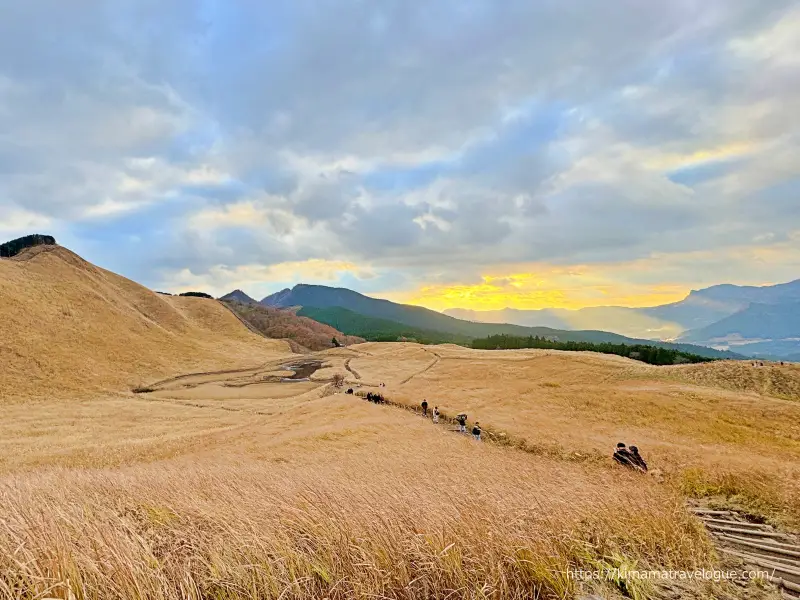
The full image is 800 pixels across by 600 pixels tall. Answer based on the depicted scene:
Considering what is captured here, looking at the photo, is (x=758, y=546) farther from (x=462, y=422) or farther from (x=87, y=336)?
(x=87, y=336)

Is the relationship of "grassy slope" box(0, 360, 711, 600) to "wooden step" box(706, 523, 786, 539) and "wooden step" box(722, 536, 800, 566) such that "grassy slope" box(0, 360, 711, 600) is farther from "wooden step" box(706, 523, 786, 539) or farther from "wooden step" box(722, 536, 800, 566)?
"wooden step" box(706, 523, 786, 539)

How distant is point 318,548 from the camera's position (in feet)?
16.9

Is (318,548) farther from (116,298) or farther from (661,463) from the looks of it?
(116,298)

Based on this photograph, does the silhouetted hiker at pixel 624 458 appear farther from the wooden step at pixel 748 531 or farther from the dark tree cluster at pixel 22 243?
the dark tree cluster at pixel 22 243

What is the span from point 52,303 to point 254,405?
8128cm

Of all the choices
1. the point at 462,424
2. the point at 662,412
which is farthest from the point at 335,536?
the point at 662,412

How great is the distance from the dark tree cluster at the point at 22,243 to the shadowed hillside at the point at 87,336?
22147 mm

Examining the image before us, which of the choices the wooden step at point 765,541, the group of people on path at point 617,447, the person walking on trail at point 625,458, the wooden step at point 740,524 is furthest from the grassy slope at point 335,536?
the group of people on path at point 617,447

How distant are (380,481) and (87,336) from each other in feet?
376

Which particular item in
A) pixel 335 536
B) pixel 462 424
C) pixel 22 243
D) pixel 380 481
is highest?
pixel 22 243

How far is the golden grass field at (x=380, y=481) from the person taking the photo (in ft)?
15.4

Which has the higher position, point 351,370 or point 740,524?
point 740,524

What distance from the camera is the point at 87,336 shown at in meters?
96.7

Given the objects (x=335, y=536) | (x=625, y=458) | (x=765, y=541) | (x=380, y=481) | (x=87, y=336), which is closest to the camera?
(x=335, y=536)
